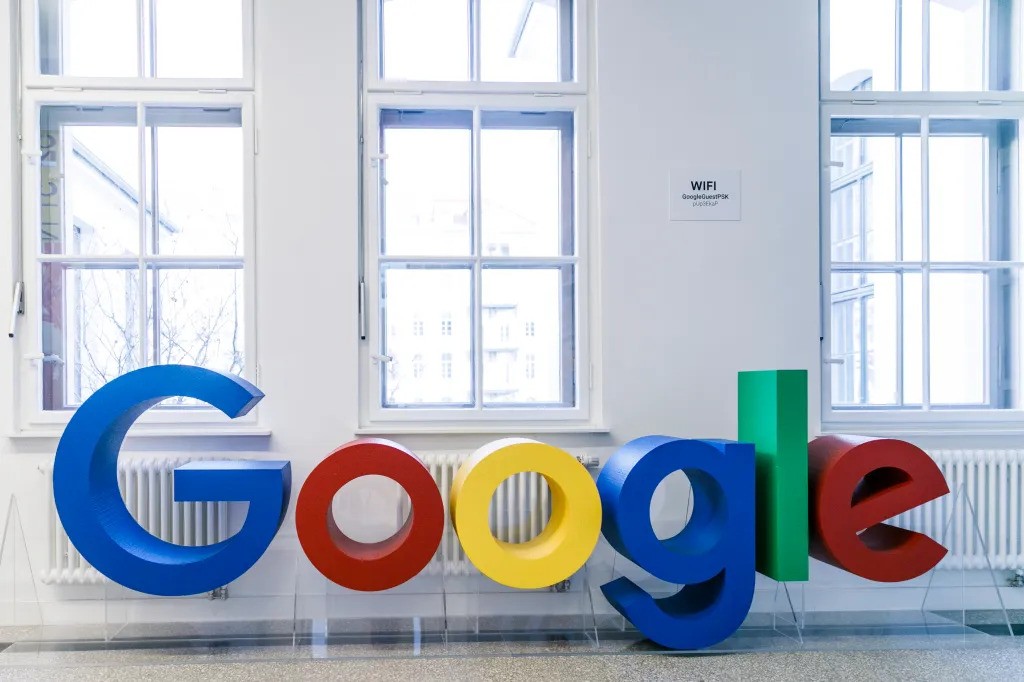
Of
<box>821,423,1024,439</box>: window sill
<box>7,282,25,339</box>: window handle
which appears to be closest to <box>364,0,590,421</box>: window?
<box>821,423,1024,439</box>: window sill

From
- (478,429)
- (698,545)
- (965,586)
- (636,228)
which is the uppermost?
(636,228)

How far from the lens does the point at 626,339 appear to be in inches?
122

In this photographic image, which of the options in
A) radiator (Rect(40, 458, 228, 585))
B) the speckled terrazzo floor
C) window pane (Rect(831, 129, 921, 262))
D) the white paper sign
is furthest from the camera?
window pane (Rect(831, 129, 921, 262))

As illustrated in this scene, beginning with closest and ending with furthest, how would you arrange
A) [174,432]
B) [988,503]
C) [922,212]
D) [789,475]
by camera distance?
[789,475] < [174,432] < [988,503] < [922,212]

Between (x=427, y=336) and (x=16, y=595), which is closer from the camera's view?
(x=16, y=595)

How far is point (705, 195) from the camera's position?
3.13 meters

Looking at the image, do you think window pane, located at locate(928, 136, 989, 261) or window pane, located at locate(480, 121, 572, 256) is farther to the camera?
window pane, located at locate(928, 136, 989, 261)

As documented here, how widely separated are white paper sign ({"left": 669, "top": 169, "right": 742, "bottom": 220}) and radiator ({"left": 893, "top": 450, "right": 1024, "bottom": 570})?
52.5 inches

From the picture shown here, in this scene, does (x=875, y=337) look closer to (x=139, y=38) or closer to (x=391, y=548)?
(x=391, y=548)

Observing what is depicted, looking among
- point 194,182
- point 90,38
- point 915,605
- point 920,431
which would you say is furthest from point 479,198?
point 915,605

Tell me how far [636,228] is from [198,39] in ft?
6.58

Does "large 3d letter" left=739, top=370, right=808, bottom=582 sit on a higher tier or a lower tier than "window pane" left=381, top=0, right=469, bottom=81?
lower

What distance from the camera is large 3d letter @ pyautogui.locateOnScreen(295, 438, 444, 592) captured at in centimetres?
253

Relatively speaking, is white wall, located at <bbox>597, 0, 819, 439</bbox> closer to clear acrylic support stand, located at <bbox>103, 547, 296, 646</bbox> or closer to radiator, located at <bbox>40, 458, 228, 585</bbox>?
clear acrylic support stand, located at <bbox>103, 547, 296, 646</bbox>
